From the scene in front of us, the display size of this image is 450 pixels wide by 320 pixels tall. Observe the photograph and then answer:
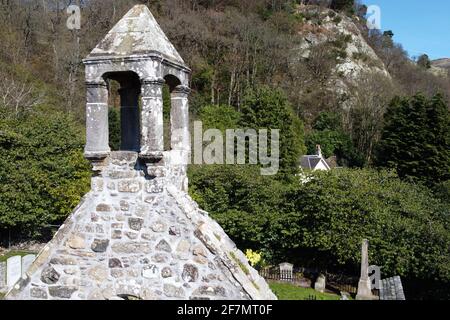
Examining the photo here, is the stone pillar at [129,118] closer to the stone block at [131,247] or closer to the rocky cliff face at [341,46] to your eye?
the stone block at [131,247]

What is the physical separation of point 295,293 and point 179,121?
1048 cm

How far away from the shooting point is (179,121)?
5.86 m

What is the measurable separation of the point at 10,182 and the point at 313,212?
13.0 meters

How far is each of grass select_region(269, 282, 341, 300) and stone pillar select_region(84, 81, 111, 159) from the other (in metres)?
10.2

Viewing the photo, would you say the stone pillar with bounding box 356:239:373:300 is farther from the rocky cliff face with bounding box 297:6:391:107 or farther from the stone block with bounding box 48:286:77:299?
the rocky cliff face with bounding box 297:6:391:107

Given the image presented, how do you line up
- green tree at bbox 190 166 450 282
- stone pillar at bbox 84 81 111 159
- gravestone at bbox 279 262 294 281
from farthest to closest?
gravestone at bbox 279 262 294 281, green tree at bbox 190 166 450 282, stone pillar at bbox 84 81 111 159

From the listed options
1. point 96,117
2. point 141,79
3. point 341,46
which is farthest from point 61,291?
point 341,46

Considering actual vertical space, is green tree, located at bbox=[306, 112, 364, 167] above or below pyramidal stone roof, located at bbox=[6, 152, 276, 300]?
above

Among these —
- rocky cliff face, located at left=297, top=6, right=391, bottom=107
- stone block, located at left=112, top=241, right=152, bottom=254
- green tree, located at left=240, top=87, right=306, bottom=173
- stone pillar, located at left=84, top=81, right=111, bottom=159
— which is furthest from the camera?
rocky cliff face, located at left=297, top=6, right=391, bottom=107

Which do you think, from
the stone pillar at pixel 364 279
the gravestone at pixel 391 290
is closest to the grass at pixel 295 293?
the stone pillar at pixel 364 279

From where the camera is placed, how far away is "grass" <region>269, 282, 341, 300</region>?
540 inches

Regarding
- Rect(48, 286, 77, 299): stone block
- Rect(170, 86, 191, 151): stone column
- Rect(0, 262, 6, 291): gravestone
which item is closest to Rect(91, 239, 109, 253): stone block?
Rect(48, 286, 77, 299): stone block

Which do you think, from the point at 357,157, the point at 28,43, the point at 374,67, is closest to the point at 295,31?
the point at 374,67

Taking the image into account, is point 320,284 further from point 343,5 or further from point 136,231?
point 343,5
